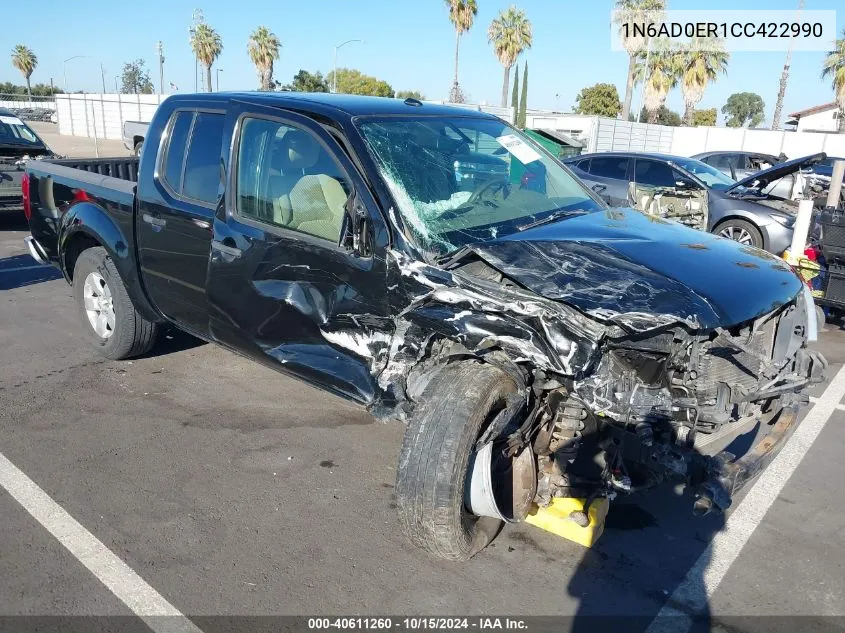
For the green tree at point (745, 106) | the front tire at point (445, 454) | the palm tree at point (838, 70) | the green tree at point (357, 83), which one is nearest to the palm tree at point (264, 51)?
the green tree at point (357, 83)

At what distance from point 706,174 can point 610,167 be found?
60.0 inches

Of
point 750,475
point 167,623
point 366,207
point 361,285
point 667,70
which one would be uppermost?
point 667,70

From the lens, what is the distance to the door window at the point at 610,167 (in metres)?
11.6

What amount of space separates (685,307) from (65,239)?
455cm

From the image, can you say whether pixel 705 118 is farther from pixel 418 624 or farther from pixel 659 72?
pixel 418 624

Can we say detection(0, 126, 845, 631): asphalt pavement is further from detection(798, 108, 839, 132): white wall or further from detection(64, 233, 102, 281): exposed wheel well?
detection(798, 108, 839, 132): white wall

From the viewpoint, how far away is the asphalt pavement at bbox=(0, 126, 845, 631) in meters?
2.92

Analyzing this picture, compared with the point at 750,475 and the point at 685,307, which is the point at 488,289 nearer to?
the point at 685,307

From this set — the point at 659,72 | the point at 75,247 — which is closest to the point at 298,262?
the point at 75,247

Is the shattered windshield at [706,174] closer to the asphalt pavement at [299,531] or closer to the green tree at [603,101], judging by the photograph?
the asphalt pavement at [299,531]

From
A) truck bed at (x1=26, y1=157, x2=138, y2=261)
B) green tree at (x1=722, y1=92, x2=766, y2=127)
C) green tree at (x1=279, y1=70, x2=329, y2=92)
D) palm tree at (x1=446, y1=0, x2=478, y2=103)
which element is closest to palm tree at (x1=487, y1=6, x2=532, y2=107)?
palm tree at (x1=446, y1=0, x2=478, y2=103)

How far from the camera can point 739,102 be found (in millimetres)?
103312

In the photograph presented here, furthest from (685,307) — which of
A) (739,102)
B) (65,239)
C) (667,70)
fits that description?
(739,102)

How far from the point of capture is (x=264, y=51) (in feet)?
143
